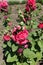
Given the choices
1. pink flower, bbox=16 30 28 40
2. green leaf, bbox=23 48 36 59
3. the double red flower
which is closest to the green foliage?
green leaf, bbox=23 48 36 59

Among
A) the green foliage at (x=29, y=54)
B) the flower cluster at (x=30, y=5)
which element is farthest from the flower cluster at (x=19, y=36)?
the flower cluster at (x=30, y=5)

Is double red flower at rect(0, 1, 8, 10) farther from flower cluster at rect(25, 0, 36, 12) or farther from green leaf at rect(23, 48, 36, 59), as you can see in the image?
green leaf at rect(23, 48, 36, 59)

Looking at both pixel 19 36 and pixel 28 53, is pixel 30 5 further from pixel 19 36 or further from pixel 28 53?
pixel 19 36

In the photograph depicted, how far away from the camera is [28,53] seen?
5.49m

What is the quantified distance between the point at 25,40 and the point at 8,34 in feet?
2.03

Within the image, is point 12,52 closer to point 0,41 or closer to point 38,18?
point 0,41

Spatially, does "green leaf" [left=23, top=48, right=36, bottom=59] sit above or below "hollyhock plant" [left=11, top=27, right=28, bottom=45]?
below

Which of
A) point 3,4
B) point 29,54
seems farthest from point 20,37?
point 3,4

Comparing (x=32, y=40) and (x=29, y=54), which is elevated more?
(x=32, y=40)

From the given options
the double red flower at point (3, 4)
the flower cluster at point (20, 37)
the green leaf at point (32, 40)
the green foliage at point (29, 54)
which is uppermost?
the flower cluster at point (20, 37)

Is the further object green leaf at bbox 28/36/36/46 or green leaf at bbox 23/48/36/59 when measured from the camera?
green leaf at bbox 28/36/36/46

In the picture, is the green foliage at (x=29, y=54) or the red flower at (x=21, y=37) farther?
the green foliage at (x=29, y=54)

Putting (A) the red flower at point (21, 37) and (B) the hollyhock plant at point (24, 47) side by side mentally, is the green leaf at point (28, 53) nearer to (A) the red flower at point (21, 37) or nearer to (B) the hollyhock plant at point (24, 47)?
(B) the hollyhock plant at point (24, 47)

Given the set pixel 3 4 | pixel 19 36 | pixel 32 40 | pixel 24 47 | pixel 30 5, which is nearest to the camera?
pixel 19 36
